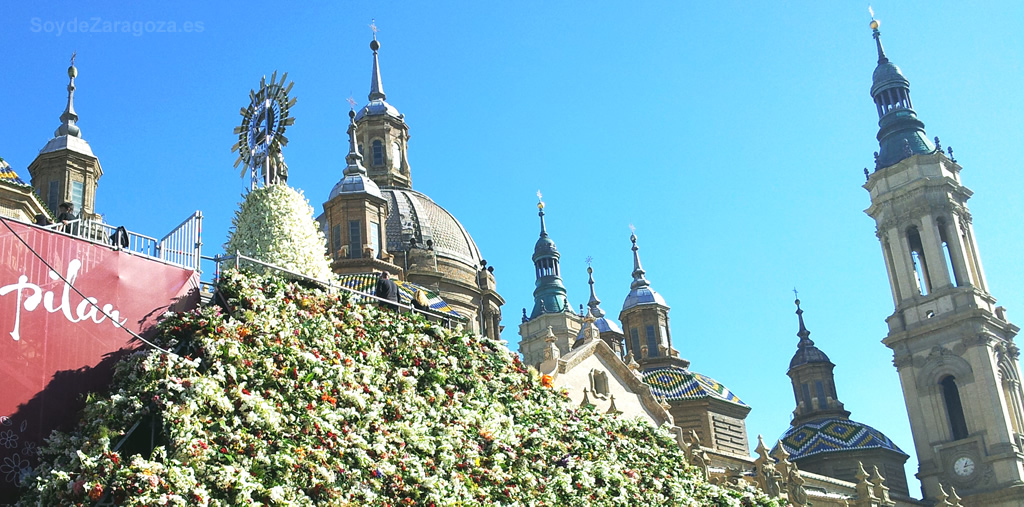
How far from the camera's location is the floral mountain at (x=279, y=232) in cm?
2194

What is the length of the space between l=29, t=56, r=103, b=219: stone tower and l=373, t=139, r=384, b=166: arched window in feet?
71.0

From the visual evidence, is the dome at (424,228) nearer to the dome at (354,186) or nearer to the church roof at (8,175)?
the dome at (354,186)

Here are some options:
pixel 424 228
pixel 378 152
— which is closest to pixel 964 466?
pixel 424 228

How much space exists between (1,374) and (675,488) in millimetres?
14950

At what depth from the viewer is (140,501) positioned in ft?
45.3

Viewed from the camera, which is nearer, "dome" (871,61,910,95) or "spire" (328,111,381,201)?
"spire" (328,111,381,201)

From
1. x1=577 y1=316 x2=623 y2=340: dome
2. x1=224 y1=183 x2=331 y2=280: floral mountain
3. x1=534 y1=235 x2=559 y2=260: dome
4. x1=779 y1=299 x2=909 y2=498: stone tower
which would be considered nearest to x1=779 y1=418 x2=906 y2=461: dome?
x1=779 y1=299 x2=909 y2=498: stone tower

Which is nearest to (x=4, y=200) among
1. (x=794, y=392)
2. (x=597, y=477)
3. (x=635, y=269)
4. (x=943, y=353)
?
(x=597, y=477)

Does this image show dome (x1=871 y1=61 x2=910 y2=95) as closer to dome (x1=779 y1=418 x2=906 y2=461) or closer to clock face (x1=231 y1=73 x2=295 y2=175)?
dome (x1=779 y1=418 x2=906 y2=461)

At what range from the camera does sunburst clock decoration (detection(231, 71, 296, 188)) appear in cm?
2545

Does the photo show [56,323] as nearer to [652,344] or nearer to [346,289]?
[346,289]

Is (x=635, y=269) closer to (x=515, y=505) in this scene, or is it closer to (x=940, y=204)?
(x=940, y=204)

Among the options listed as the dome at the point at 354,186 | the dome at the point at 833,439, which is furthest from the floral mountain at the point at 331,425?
the dome at the point at 833,439

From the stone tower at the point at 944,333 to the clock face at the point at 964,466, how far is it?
2.6 inches
